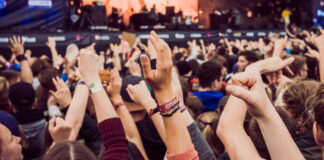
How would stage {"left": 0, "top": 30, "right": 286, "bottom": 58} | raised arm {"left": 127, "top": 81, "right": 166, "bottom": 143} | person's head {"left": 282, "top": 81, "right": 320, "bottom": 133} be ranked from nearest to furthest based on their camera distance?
raised arm {"left": 127, "top": 81, "right": 166, "bottom": 143}, person's head {"left": 282, "top": 81, "right": 320, "bottom": 133}, stage {"left": 0, "top": 30, "right": 286, "bottom": 58}

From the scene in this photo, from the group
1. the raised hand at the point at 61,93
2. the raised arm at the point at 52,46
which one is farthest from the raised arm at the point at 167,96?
the raised arm at the point at 52,46

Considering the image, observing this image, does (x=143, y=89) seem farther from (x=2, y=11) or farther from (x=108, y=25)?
(x=108, y=25)

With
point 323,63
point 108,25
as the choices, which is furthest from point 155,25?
point 323,63

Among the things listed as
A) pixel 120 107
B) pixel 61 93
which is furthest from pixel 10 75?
pixel 120 107

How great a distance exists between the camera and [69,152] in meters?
1.14

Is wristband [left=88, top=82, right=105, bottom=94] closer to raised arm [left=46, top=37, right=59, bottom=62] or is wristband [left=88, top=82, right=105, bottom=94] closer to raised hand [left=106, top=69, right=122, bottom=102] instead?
raised hand [left=106, top=69, right=122, bottom=102]

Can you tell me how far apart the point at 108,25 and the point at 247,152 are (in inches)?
480

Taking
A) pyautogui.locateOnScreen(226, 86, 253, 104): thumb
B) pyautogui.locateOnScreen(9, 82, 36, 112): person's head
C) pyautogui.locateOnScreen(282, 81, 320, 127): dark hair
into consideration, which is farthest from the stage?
pyautogui.locateOnScreen(226, 86, 253, 104): thumb

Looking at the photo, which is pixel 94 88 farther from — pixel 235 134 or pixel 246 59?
pixel 246 59

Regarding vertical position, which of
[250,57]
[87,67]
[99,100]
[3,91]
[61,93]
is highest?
[87,67]

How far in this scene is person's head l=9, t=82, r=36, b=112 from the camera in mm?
2846

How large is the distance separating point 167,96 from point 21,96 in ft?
7.20

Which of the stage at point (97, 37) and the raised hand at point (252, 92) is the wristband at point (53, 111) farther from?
the stage at point (97, 37)

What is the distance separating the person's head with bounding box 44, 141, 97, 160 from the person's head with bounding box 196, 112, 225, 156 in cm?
109
